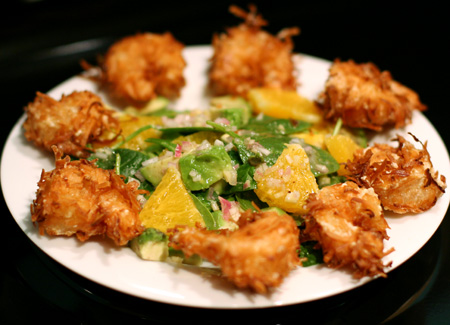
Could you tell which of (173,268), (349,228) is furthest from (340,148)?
(173,268)

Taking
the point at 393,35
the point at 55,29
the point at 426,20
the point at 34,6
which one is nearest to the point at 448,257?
the point at 393,35

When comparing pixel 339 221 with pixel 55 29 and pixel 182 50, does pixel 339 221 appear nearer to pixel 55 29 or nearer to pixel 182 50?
pixel 182 50

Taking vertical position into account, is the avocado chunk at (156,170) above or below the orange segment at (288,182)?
below

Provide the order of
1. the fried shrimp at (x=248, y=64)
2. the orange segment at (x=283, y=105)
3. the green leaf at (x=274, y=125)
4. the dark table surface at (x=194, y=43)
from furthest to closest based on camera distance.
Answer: the fried shrimp at (x=248, y=64)
the orange segment at (x=283, y=105)
the green leaf at (x=274, y=125)
the dark table surface at (x=194, y=43)

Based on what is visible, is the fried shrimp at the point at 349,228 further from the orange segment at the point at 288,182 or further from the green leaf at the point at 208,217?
the green leaf at the point at 208,217

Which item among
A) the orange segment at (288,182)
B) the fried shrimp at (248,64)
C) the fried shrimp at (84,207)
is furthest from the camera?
the fried shrimp at (248,64)

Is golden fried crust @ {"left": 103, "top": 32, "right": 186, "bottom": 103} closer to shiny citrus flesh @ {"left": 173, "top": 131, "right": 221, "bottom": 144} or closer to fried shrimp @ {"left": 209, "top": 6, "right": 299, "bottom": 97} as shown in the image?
fried shrimp @ {"left": 209, "top": 6, "right": 299, "bottom": 97}

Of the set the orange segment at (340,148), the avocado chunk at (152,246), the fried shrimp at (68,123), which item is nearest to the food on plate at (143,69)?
the fried shrimp at (68,123)
